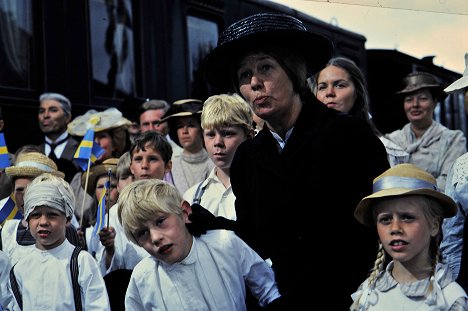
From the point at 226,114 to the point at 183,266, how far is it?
1.30 meters

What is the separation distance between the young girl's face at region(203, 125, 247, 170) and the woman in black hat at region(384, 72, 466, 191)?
2.27 meters

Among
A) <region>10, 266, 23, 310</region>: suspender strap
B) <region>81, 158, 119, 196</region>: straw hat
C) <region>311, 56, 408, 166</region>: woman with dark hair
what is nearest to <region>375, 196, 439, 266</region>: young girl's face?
<region>311, 56, 408, 166</region>: woman with dark hair

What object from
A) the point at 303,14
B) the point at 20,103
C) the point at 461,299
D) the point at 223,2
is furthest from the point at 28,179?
the point at 303,14

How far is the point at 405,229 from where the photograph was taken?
319cm

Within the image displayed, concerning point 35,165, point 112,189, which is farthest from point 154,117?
point 35,165

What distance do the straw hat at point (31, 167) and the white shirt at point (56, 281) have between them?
109 cm

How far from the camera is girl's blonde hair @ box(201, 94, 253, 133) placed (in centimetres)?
464

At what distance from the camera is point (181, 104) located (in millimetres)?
6512

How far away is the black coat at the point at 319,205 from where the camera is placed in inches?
123

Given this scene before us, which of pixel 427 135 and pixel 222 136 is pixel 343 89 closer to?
pixel 222 136

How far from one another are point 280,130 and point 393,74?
11373 mm

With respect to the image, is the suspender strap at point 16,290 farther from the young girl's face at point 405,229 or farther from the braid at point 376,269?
the young girl's face at point 405,229

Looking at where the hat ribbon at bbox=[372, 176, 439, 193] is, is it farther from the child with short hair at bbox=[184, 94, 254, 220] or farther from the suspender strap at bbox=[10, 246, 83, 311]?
the suspender strap at bbox=[10, 246, 83, 311]

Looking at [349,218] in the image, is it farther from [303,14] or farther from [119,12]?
[303,14]
